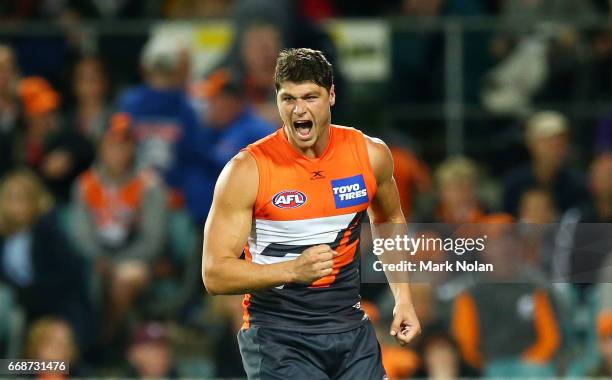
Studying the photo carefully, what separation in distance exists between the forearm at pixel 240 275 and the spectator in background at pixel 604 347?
379 centimetres

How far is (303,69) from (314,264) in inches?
33.2

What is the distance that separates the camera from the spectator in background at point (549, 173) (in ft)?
31.5

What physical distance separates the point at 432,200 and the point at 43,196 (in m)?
2.94

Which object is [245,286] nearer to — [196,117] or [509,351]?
[509,351]

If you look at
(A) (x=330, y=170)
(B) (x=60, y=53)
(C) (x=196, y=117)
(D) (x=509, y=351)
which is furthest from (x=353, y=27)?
(A) (x=330, y=170)

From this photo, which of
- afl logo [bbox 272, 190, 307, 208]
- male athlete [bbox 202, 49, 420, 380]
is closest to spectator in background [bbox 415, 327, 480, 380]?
male athlete [bbox 202, 49, 420, 380]

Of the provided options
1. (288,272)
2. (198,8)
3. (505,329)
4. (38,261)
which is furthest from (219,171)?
(288,272)

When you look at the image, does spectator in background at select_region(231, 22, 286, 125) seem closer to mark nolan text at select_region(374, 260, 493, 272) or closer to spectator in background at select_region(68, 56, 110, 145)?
spectator in background at select_region(68, 56, 110, 145)

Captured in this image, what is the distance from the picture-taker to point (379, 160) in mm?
5727

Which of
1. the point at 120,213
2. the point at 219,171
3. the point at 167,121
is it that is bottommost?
the point at 120,213

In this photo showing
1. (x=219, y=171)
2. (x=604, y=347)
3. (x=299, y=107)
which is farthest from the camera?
(x=219, y=171)

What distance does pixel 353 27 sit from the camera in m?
10.3

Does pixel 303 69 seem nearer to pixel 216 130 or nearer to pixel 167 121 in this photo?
pixel 216 130

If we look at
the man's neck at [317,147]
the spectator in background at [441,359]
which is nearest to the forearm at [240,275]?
the man's neck at [317,147]
